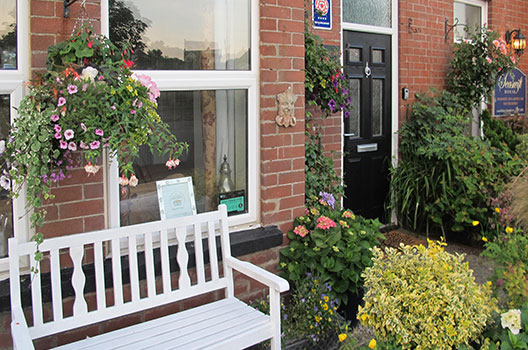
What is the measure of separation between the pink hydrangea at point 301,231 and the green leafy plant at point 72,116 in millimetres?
1372

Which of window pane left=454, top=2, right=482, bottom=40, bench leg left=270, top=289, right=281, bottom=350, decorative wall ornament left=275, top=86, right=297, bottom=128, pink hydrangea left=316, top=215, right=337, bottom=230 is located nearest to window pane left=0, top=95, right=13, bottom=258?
bench leg left=270, top=289, right=281, bottom=350

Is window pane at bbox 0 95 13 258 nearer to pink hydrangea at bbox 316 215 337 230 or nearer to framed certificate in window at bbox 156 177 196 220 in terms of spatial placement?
framed certificate in window at bbox 156 177 196 220

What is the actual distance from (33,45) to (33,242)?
927 millimetres

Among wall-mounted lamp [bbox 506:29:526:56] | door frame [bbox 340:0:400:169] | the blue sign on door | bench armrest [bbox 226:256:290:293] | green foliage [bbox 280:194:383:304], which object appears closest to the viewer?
bench armrest [bbox 226:256:290:293]

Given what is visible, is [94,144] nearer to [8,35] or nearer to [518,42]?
[8,35]

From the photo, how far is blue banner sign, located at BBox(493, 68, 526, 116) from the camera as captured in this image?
266 inches

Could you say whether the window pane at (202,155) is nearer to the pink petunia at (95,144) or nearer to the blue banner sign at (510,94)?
the pink petunia at (95,144)

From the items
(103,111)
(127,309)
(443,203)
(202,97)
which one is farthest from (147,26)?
(443,203)

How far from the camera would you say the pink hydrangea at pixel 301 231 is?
3.35 m

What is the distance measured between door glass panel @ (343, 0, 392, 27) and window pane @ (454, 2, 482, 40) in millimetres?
1224

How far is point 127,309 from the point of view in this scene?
257 cm

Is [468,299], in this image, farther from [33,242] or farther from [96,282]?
[33,242]

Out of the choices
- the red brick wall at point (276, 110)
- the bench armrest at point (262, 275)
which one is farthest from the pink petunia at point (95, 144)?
the red brick wall at point (276, 110)

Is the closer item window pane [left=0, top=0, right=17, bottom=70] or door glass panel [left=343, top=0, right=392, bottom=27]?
window pane [left=0, top=0, right=17, bottom=70]
